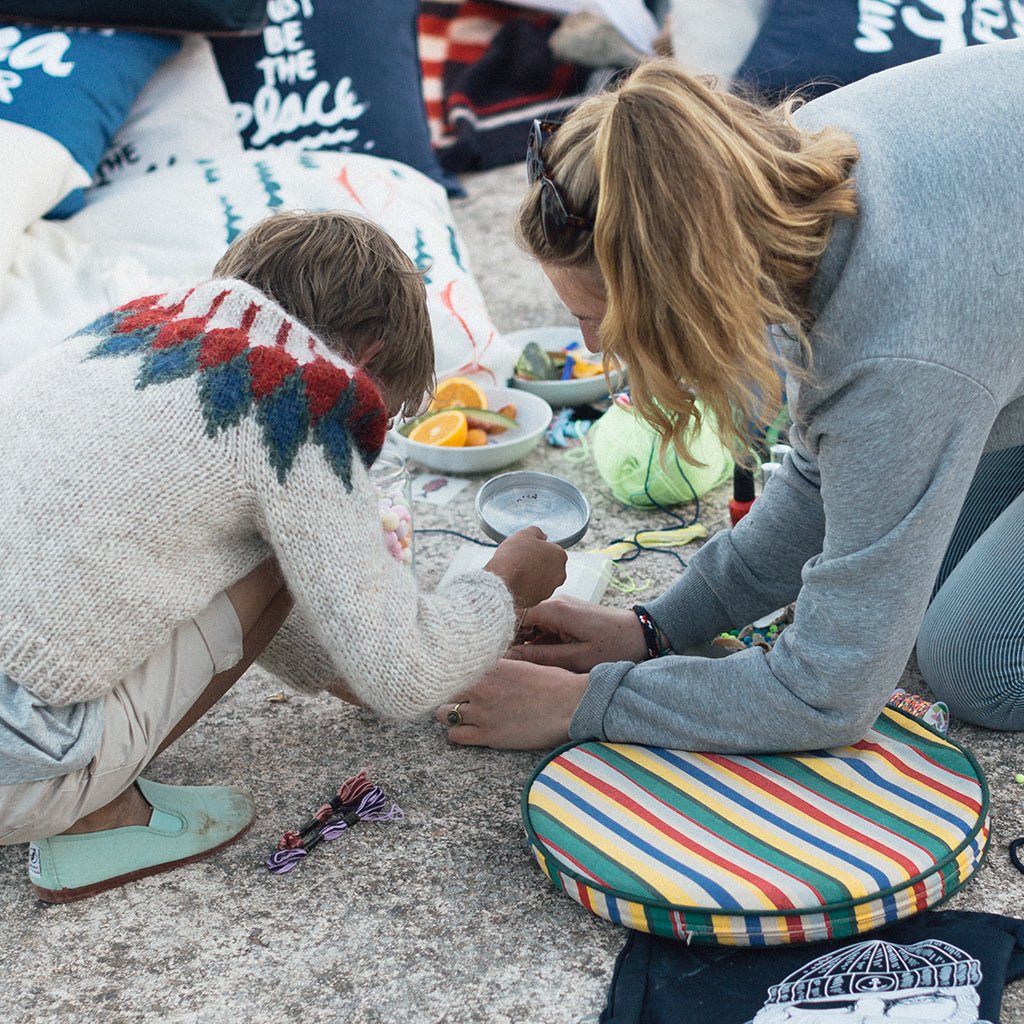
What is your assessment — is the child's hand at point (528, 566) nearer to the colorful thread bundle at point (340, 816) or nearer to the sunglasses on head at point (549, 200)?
the colorful thread bundle at point (340, 816)

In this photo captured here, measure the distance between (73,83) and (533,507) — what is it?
163 centimetres

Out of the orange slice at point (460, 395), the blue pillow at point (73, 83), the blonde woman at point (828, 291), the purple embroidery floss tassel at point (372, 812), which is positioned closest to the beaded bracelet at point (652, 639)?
the blonde woman at point (828, 291)

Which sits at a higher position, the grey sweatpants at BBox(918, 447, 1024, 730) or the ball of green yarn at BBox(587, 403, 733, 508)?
the grey sweatpants at BBox(918, 447, 1024, 730)

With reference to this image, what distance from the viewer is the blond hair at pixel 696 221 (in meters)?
1.13

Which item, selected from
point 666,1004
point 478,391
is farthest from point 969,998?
point 478,391

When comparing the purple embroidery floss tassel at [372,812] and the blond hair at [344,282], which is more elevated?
the blond hair at [344,282]

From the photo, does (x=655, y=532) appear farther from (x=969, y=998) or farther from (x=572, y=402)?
(x=969, y=998)

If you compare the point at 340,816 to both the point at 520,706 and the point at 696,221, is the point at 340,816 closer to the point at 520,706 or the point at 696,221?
the point at 520,706

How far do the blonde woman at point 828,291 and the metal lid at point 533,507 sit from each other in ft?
2.38

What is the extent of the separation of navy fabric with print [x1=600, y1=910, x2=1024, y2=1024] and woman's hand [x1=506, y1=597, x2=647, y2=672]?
49 centimetres

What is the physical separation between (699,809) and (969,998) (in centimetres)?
36

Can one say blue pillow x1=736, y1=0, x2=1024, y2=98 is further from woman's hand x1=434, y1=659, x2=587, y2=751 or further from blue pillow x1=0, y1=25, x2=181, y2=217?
woman's hand x1=434, y1=659, x2=587, y2=751

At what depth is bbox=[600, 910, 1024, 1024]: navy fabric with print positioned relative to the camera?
47.8 inches

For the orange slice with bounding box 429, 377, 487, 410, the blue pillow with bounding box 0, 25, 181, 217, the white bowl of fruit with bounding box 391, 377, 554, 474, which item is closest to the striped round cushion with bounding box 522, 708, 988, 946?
the white bowl of fruit with bounding box 391, 377, 554, 474
